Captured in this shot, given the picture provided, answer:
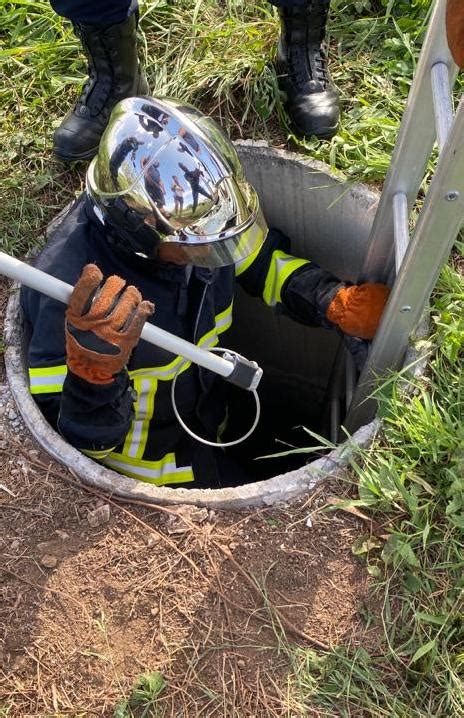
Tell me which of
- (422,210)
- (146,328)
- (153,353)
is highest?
(422,210)

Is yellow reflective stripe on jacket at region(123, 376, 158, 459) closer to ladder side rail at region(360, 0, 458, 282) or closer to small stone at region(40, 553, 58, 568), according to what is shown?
small stone at region(40, 553, 58, 568)

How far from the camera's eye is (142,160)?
1.89 metres

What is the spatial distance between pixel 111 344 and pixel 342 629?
95cm

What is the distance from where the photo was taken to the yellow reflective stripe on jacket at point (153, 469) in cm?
241

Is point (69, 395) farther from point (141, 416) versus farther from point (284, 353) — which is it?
point (284, 353)

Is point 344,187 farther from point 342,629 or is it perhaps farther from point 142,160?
point 342,629

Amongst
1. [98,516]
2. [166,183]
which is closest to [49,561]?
[98,516]

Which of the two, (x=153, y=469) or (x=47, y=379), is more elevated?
(x=47, y=379)

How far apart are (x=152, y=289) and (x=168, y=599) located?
94 cm

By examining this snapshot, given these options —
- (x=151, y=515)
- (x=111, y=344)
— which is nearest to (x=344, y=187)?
(x=111, y=344)

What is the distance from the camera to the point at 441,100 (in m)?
→ 1.62

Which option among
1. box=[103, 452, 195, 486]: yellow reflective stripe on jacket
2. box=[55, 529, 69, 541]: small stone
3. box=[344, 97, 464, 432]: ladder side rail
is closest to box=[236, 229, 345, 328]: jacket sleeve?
box=[344, 97, 464, 432]: ladder side rail

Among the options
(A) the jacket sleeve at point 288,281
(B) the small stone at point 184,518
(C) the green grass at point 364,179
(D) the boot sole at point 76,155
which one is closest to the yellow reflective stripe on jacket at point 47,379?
(B) the small stone at point 184,518

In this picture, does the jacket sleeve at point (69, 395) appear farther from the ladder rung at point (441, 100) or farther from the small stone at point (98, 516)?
the ladder rung at point (441, 100)
